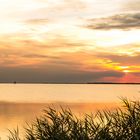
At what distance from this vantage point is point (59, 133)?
1248 cm

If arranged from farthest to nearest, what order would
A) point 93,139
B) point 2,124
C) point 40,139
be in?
point 2,124
point 40,139
point 93,139

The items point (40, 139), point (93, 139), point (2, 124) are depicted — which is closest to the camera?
point (93, 139)

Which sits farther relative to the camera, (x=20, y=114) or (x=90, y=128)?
(x=20, y=114)

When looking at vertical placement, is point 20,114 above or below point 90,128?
above

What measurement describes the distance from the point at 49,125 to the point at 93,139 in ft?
6.34

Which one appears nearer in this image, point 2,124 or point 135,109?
point 135,109

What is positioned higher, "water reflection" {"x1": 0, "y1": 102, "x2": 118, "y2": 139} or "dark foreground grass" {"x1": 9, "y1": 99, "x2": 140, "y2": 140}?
"water reflection" {"x1": 0, "y1": 102, "x2": 118, "y2": 139}

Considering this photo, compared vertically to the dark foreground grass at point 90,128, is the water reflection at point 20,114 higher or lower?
higher

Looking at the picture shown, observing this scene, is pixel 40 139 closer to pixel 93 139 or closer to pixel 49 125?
pixel 49 125

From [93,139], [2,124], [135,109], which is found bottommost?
[93,139]

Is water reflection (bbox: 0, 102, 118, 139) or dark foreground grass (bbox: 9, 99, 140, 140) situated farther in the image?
water reflection (bbox: 0, 102, 118, 139)

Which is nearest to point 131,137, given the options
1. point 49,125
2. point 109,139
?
point 109,139

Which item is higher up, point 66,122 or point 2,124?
point 2,124

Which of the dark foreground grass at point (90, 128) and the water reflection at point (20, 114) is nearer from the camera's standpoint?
the dark foreground grass at point (90, 128)
